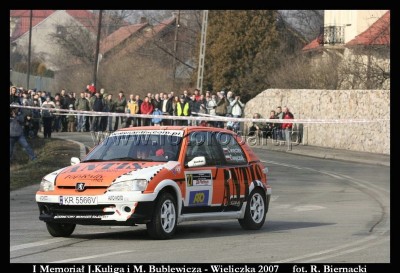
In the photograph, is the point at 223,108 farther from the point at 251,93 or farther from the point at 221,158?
the point at 221,158

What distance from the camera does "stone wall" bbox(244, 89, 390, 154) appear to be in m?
36.9

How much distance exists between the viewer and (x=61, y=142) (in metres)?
35.2

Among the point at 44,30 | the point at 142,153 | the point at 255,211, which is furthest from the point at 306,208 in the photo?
the point at 44,30

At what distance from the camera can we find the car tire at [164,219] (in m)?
12.9

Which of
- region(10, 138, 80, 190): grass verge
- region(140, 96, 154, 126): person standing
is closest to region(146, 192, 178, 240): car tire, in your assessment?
region(10, 138, 80, 190): grass verge

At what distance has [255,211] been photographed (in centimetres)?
1488

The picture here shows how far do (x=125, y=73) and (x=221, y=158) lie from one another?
57.7 metres

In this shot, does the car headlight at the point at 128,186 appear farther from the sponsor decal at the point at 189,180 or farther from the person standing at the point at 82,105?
the person standing at the point at 82,105

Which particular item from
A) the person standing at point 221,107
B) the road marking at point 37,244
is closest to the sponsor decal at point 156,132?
the road marking at point 37,244

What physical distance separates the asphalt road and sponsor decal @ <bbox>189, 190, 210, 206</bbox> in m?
0.45

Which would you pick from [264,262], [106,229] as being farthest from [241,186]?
[264,262]

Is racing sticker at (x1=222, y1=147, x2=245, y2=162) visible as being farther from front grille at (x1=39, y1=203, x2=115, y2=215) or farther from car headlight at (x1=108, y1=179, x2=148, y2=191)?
front grille at (x1=39, y1=203, x2=115, y2=215)

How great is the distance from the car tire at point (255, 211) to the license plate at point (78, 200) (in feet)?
8.89
